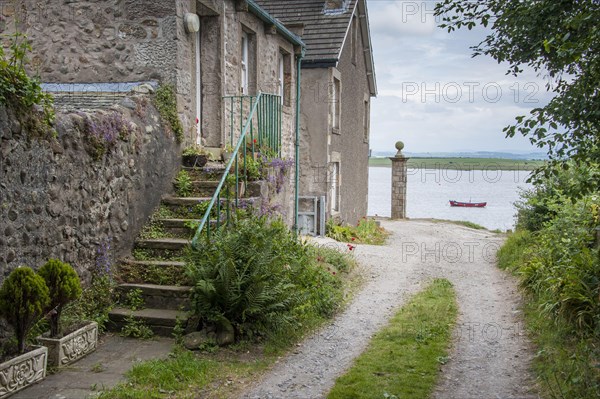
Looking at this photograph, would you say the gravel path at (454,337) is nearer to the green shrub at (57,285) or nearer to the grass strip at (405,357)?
the grass strip at (405,357)

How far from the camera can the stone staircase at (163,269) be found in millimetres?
6395

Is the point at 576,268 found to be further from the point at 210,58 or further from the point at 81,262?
the point at 210,58

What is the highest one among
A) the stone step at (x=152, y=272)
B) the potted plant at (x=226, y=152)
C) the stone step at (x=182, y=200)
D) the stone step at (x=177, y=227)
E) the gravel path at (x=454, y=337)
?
the potted plant at (x=226, y=152)

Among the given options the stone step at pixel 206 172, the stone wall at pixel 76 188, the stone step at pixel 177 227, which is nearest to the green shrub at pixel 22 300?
the stone wall at pixel 76 188

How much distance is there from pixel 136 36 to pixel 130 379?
18.9 feet

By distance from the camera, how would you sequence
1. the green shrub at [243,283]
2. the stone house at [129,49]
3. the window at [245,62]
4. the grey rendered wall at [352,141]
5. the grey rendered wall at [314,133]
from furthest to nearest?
the grey rendered wall at [352,141]
the grey rendered wall at [314,133]
the window at [245,62]
the stone house at [129,49]
the green shrub at [243,283]

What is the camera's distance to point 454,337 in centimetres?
708

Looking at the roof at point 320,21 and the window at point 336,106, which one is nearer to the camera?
the roof at point 320,21

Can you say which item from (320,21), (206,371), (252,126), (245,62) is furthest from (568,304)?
(320,21)

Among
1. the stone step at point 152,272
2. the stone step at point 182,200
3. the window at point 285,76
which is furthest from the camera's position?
the window at point 285,76

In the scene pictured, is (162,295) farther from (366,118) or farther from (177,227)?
(366,118)

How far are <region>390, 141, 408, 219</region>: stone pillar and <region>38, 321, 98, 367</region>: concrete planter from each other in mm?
19975

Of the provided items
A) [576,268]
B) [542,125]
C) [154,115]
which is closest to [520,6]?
[542,125]

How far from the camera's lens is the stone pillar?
2458 cm
